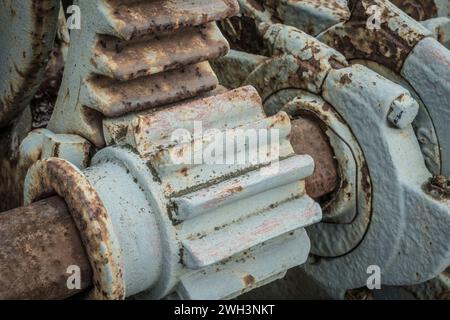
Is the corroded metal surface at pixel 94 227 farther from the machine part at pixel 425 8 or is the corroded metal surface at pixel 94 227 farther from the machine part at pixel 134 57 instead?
the machine part at pixel 425 8

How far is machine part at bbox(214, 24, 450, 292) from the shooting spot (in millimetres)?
1352

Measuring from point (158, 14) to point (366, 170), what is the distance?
48 centimetres

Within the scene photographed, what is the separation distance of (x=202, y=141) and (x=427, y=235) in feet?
1.55

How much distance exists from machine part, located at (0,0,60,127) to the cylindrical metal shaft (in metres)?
0.44

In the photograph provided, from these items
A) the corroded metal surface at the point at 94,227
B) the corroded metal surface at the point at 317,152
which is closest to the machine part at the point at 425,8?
the corroded metal surface at the point at 317,152

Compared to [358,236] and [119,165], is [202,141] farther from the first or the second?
[358,236]

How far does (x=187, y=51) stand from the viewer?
1.33m

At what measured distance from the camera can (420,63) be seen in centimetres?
139

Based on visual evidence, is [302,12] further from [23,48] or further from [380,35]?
[23,48]

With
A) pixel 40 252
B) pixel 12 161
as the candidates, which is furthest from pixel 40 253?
pixel 12 161

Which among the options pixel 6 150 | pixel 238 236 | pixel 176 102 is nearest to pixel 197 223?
pixel 238 236

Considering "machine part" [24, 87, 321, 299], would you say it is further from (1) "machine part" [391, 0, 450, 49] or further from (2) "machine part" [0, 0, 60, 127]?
Answer: (1) "machine part" [391, 0, 450, 49]

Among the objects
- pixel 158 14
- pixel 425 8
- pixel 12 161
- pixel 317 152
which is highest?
pixel 158 14

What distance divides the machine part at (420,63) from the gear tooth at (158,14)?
29cm
